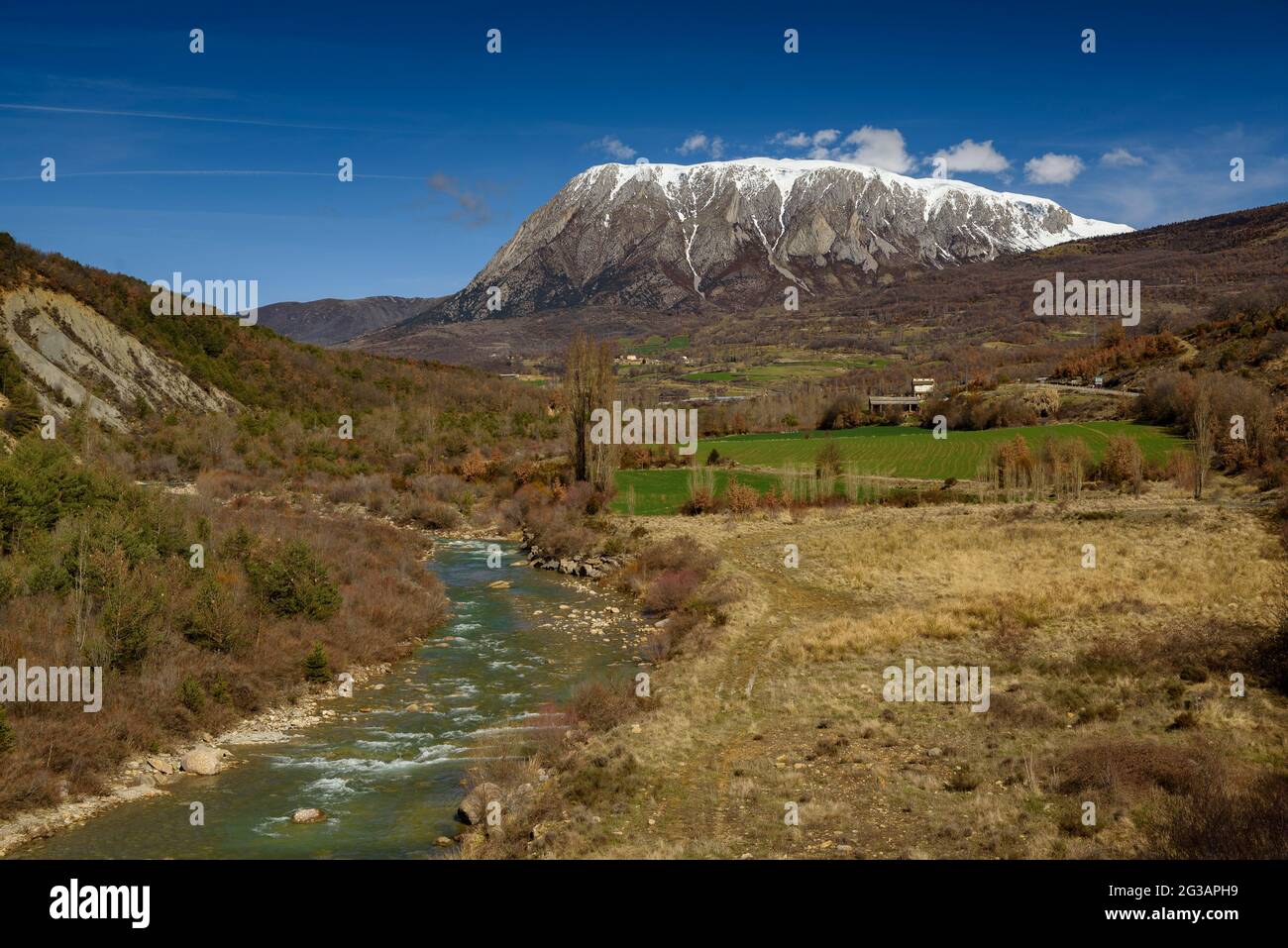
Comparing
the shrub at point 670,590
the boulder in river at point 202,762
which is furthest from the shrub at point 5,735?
the shrub at point 670,590

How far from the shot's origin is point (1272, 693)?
59.4 feet

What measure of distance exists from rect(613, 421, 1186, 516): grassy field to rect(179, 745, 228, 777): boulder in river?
37992 millimetres

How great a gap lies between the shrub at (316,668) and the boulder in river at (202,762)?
5346 millimetres

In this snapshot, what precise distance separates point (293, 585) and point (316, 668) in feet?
12.0

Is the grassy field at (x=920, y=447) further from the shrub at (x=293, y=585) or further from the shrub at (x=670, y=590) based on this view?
the shrub at (x=293, y=585)

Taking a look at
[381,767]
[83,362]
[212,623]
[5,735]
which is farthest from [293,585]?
[83,362]

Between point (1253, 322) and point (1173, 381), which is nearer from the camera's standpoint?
point (1173, 381)

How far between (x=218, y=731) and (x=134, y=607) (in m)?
3.76

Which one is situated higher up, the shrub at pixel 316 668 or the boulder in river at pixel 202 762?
the shrub at pixel 316 668

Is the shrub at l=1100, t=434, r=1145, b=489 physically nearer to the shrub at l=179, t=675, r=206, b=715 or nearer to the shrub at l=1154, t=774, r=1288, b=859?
the shrub at l=1154, t=774, r=1288, b=859

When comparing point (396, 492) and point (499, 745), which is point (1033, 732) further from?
point (396, 492)

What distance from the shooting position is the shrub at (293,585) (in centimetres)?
2522
